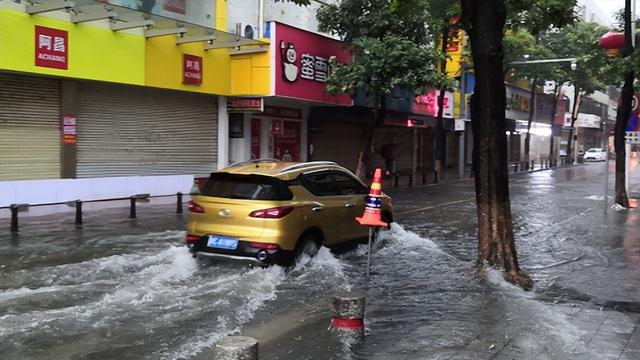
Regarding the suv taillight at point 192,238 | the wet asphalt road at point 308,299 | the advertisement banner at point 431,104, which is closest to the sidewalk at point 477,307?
the wet asphalt road at point 308,299

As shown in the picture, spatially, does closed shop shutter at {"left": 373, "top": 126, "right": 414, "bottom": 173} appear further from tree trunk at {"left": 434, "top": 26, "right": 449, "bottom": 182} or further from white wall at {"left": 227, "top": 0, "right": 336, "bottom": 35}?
white wall at {"left": 227, "top": 0, "right": 336, "bottom": 35}

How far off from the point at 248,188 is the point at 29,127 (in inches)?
352

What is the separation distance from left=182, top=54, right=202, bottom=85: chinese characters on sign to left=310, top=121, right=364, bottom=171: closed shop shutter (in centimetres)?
700

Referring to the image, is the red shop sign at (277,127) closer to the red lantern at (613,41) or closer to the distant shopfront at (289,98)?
the distant shopfront at (289,98)

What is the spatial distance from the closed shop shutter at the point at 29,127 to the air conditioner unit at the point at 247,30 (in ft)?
21.9

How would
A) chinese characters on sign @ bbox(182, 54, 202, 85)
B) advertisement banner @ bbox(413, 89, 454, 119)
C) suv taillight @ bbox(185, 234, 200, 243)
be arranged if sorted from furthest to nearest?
advertisement banner @ bbox(413, 89, 454, 119)
chinese characters on sign @ bbox(182, 54, 202, 85)
suv taillight @ bbox(185, 234, 200, 243)

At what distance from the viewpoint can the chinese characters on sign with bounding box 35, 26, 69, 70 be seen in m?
14.4

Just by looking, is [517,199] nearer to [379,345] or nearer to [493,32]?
[493,32]

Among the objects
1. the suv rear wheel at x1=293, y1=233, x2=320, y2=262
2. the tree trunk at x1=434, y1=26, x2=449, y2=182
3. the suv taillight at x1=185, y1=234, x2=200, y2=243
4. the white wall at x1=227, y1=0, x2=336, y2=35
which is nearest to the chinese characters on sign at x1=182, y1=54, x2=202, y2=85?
the white wall at x1=227, y1=0, x2=336, y2=35

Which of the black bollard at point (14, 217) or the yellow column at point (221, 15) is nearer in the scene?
the black bollard at point (14, 217)

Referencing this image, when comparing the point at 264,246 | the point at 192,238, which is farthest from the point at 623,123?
the point at 192,238

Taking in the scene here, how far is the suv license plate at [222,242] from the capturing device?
27.7ft

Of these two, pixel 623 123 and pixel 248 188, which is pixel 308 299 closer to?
pixel 248 188

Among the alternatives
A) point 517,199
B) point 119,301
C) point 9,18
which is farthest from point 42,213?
point 517,199
